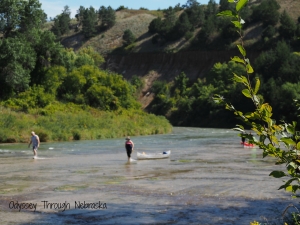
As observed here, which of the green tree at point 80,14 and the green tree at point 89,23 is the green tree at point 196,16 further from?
the green tree at point 80,14

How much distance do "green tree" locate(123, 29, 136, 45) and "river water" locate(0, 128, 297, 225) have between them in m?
106

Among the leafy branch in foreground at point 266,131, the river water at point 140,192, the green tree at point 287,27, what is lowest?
the river water at point 140,192

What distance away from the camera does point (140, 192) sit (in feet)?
57.4

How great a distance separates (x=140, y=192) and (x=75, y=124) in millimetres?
38034

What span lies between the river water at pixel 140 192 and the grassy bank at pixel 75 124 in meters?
19.2

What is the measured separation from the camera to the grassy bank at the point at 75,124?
Result: 1876 inches

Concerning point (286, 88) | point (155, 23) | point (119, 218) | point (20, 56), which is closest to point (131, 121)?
point (20, 56)

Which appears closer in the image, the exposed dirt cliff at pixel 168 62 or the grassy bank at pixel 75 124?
the grassy bank at pixel 75 124

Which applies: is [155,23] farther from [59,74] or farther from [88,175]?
[88,175]

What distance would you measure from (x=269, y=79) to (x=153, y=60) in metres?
45.9

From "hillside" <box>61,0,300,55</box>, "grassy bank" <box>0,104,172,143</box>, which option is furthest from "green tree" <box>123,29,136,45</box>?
"grassy bank" <box>0,104,172,143</box>

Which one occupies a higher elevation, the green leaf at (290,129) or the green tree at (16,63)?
the green tree at (16,63)

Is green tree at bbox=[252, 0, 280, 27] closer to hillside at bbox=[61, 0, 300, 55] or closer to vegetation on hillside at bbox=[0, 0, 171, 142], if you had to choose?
hillside at bbox=[61, 0, 300, 55]

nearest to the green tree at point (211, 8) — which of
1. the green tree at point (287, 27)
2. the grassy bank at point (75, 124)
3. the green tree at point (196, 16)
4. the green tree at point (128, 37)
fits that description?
the green tree at point (196, 16)
